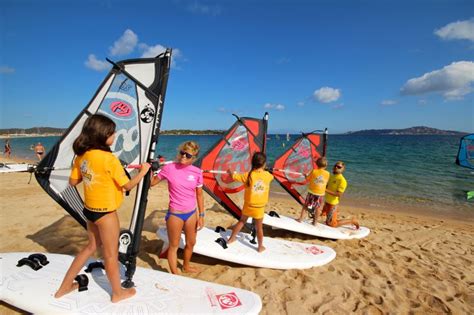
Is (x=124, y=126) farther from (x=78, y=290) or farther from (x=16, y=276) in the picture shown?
(x=16, y=276)

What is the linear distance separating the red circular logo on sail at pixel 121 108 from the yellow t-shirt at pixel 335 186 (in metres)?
4.19

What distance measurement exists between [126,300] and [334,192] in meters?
4.37

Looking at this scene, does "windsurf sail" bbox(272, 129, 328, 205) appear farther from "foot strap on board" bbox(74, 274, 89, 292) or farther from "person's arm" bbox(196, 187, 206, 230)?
"foot strap on board" bbox(74, 274, 89, 292)

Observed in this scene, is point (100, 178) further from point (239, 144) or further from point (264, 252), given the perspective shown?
point (239, 144)

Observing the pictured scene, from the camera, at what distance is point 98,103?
3.31 m

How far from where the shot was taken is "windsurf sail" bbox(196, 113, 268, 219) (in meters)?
4.73

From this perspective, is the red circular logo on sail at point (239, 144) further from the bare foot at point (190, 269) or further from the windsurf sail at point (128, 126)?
the bare foot at point (190, 269)

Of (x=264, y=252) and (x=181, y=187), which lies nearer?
(x=181, y=187)

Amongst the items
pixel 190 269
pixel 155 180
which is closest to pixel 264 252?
pixel 190 269

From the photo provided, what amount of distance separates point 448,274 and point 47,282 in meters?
5.43

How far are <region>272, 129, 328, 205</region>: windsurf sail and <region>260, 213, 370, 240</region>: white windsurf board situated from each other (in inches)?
36.8

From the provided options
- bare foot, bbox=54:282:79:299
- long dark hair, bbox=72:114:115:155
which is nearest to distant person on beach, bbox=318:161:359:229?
long dark hair, bbox=72:114:115:155

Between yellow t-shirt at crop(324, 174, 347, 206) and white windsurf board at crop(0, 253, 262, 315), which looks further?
yellow t-shirt at crop(324, 174, 347, 206)

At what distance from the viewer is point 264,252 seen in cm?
420
